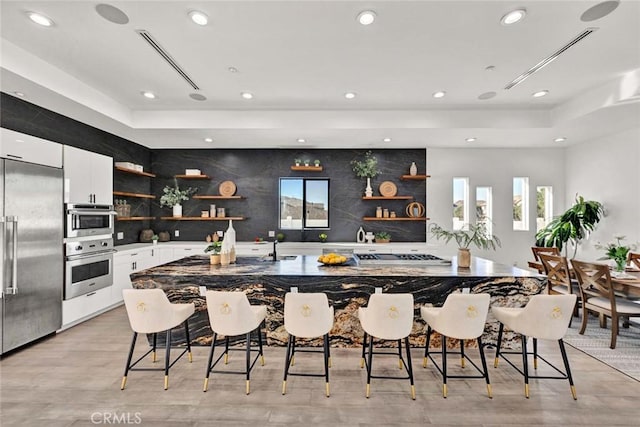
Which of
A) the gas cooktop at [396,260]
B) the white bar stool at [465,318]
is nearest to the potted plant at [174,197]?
the gas cooktop at [396,260]

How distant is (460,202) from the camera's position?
604cm

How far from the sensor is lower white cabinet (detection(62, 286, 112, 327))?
3.66 m

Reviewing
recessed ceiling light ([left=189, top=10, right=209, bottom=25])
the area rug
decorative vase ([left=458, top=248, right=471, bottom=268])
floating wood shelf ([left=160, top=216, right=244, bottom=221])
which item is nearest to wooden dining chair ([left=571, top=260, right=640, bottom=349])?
the area rug

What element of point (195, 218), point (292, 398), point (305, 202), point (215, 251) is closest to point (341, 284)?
point (292, 398)

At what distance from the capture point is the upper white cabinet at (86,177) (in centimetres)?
370

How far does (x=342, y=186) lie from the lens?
605 centimetres

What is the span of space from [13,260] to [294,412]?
3.15m

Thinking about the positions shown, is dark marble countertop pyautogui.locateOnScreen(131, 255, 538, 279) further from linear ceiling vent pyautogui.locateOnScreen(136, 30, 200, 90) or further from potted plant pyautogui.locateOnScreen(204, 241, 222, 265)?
linear ceiling vent pyautogui.locateOnScreen(136, 30, 200, 90)

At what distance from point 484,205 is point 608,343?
3.12 metres

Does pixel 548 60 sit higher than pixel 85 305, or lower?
higher

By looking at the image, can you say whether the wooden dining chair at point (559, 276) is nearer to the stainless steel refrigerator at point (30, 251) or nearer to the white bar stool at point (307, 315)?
the white bar stool at point (307, 315)

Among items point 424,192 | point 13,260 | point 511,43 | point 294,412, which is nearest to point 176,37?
point 13,260

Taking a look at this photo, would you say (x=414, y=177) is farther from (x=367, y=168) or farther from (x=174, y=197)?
(x=174, y=197)

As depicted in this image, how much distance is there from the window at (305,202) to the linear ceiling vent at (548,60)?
342cm
